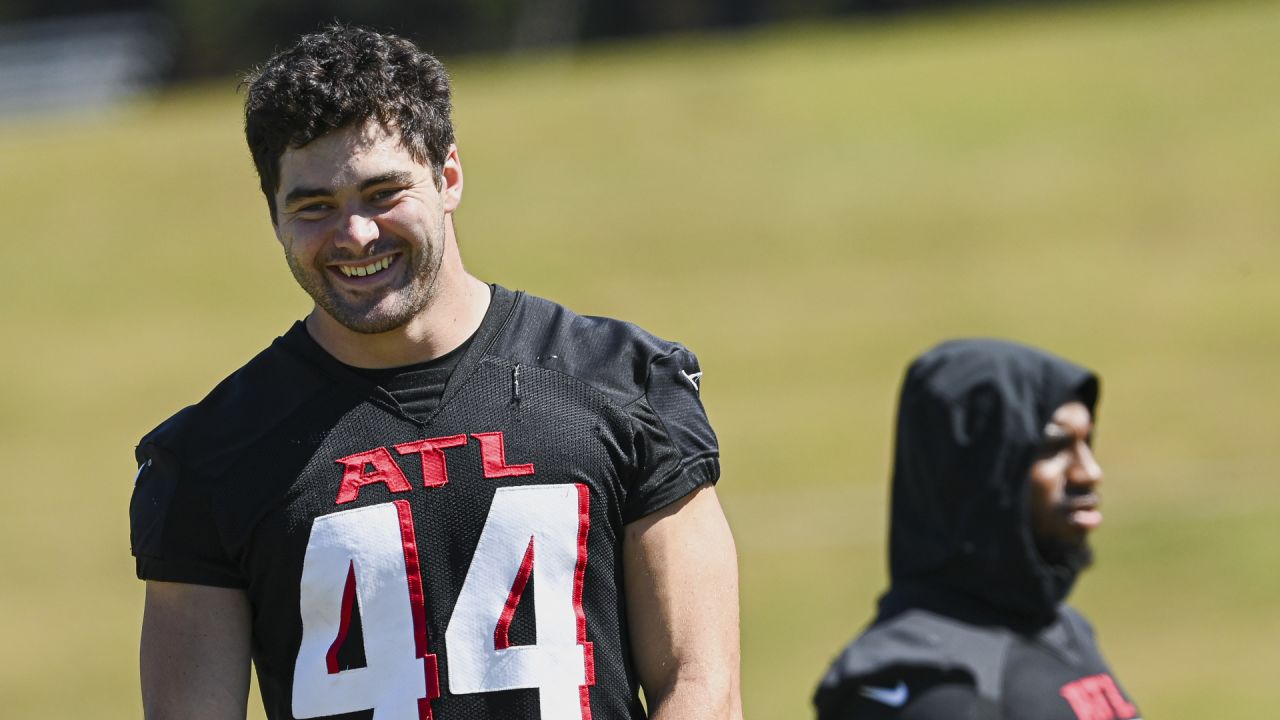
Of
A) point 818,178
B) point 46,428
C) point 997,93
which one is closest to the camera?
point 46,428

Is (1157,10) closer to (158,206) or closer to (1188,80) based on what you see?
(1188,80)

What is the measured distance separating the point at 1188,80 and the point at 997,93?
3.00 metres

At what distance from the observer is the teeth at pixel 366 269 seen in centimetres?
288

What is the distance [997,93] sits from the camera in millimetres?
29312

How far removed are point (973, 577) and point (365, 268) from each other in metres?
1.81

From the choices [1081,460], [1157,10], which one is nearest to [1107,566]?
[1081,460]

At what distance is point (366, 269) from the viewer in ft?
9.46

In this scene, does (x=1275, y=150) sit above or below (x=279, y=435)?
above

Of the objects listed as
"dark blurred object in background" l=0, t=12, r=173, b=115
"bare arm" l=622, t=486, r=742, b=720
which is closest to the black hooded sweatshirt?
"bare arm" l=622, t=486, r=742, b=720

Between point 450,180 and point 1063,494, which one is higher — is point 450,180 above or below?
above

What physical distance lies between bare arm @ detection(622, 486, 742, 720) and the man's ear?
0.62 meters

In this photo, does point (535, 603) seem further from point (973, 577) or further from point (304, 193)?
point (973, 577)

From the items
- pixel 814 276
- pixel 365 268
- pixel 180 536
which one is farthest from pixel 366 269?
→ pixel 814 276

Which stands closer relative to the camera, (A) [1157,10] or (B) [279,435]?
(B) [279,435]
